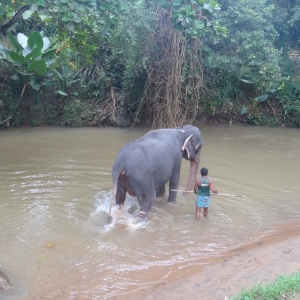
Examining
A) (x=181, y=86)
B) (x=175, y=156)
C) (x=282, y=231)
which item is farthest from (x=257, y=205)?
(x=181, y=86)

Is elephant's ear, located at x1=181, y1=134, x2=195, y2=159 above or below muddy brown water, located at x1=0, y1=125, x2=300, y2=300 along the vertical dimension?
above

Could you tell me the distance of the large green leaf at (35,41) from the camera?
12.3 metres

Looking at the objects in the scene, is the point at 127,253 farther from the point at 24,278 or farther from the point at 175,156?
the point at 175,156

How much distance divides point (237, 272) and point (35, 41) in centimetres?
992

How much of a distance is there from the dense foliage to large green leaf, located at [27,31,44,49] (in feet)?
0.10

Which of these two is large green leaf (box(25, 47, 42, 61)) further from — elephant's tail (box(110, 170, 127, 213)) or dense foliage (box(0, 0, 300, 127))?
elephant's tail (box(110, 170, 127, 213))

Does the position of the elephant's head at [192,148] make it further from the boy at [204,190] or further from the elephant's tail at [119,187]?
the elephant's tail at [119,187]

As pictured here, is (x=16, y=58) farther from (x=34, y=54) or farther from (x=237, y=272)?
(x=237, y=272)

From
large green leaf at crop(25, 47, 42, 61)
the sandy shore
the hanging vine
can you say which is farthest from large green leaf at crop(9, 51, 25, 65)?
the sandy shore

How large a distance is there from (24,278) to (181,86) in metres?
10.2

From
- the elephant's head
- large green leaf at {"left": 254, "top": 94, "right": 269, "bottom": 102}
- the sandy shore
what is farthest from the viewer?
large green leaf at {"left": 254, "top": 94, "right": 269, "bottom": 102}

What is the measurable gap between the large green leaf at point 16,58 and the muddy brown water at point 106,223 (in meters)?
3.13

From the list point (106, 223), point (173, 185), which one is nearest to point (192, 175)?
point (173, 185)

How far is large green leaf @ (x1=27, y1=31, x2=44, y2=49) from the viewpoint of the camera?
1226 centimetres
